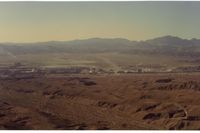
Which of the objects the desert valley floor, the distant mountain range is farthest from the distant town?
the distant mountain range

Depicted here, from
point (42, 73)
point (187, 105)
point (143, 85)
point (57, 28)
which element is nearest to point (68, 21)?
point (57, 28)

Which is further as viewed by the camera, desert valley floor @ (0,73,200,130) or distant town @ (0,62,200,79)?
distant town @ (0,62,200,79)

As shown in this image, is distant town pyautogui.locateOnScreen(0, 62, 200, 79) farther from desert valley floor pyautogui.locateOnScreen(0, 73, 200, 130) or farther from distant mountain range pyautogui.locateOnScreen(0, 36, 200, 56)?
distant mountain range pyautogui.locateOnScreen(0, 36, 200, 56)

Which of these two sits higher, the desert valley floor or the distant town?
the distant town

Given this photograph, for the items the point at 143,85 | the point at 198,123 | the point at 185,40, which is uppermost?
the point at 185,40

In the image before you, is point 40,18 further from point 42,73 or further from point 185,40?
point 185,40

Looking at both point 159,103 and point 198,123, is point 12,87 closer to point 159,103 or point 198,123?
point 159,103

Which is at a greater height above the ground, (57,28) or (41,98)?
(57,28)
